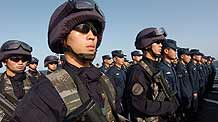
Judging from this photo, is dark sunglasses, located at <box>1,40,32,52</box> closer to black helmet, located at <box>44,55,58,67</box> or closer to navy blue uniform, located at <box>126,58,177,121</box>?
navy blue uniform, located at <box>126,58,177,121</box>

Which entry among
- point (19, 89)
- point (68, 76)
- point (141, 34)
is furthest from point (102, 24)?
point (19, 89)

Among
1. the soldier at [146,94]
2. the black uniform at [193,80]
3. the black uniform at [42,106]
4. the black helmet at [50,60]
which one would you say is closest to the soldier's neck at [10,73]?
the soldier at [146,94]

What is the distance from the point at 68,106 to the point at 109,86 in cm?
50

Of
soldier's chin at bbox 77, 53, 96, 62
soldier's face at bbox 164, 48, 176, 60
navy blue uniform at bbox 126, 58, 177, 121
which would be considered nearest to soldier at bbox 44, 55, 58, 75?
soldier's face at bbox 164, 48, 176, 60

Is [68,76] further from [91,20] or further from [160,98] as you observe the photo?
[160,98]

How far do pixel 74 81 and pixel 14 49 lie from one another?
3.33 meters

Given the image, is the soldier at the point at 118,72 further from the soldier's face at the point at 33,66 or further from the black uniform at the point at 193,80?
the soldier's face at the point at 33,66

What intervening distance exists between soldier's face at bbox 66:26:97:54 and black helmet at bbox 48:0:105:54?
0.05 metres

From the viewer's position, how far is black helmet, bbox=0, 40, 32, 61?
5.01 meters

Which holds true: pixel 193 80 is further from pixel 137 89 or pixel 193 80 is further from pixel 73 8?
pixel 73 8

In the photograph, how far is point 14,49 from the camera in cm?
509

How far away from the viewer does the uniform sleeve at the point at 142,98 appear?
3979 millimetres

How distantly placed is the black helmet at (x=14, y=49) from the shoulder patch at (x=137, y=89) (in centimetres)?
197

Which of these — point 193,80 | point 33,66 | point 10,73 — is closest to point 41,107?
point 10,73
